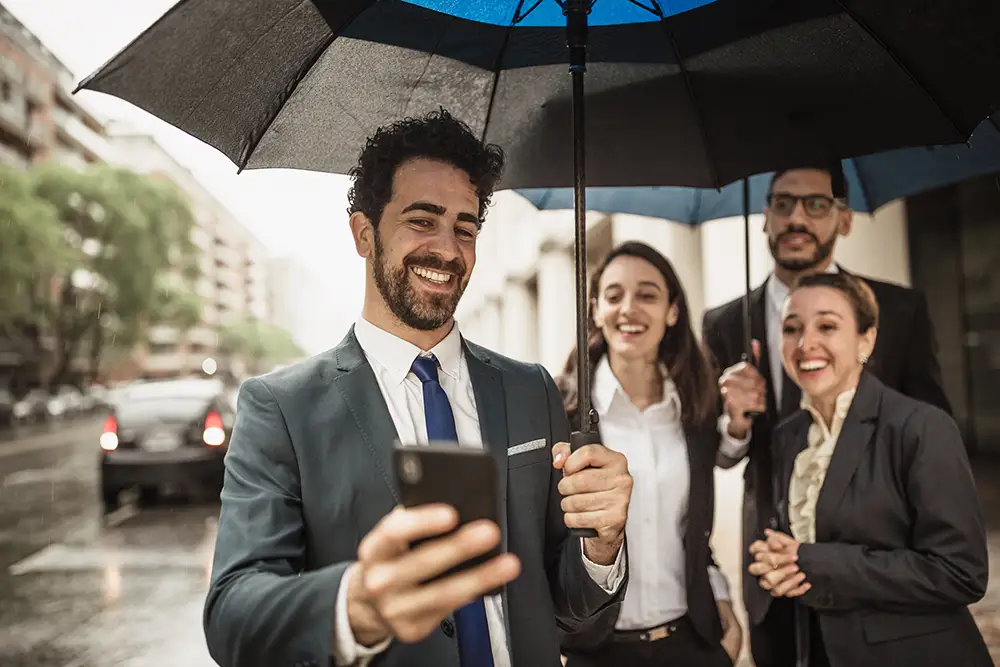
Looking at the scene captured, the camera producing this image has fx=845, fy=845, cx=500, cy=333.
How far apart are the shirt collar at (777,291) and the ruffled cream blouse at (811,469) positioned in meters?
0.59

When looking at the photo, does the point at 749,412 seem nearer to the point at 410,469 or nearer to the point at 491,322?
the point at 410,469

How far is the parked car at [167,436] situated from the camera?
846cm

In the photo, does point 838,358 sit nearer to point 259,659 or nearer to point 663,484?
point 663,484

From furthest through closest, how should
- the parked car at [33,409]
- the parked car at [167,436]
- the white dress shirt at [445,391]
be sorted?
the parked car at [33,409], the parked car at [167,436], the white dress shirt at [445,391]

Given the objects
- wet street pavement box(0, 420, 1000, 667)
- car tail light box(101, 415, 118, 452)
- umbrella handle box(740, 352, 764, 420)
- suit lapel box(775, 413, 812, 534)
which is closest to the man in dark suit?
suit lapel box(775, 413, 812, 534)

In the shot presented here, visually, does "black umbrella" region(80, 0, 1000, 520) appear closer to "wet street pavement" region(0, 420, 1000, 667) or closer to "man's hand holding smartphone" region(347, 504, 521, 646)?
"man's hand holding smartphone" region(347, 504, 521, 646)

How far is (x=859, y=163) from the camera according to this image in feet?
10.7

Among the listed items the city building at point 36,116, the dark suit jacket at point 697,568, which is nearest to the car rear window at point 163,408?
the dark suit jacket at point 697,568

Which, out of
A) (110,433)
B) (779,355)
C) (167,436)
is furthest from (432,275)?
(110,433)

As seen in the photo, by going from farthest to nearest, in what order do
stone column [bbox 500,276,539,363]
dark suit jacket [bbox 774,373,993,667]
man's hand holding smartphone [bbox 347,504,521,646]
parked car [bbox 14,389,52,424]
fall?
parked car [bbox 14,389,52,424], stone column [bbox 500,276,539,363], dark suit jacket [bbox 774,373,993,667], man's hand holding smartphone [bbox 347,504,521,646]

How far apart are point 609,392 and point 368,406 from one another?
130cm

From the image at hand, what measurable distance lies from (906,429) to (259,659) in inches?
69.6

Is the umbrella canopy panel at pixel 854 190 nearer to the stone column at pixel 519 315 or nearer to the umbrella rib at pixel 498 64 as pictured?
the umbrella rib at pixel 498 64

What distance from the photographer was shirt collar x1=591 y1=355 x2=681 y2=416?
2.70 meters
